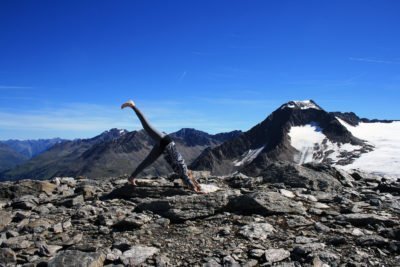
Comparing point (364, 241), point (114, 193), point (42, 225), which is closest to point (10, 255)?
point (42, 225)

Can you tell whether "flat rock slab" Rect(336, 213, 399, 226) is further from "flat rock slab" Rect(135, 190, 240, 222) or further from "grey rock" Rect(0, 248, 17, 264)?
"grey rock" Rect(0, 248, 17, 264)

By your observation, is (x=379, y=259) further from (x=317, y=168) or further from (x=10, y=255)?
(x=317, y=168)

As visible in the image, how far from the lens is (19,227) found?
1255cm

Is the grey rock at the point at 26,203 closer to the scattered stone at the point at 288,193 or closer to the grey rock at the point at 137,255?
the grey rock at the point at 137,255

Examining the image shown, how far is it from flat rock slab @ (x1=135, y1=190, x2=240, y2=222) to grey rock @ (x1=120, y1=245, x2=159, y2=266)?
7.63 feet

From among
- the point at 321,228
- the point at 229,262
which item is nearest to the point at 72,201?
the point at 229,262

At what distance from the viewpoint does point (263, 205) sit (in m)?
12.6

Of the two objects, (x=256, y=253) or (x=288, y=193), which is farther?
(x=288, y=193)

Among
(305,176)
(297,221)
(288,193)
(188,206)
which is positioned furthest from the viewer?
(305,176)

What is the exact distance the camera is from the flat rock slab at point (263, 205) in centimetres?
1257

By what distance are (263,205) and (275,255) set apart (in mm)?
3315

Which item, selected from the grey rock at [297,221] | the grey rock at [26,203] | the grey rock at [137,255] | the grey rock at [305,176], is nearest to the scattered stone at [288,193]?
the grey rock at [305,176]

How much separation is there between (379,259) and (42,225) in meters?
9.83

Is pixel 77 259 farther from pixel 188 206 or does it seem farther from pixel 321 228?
pixel 321 228
